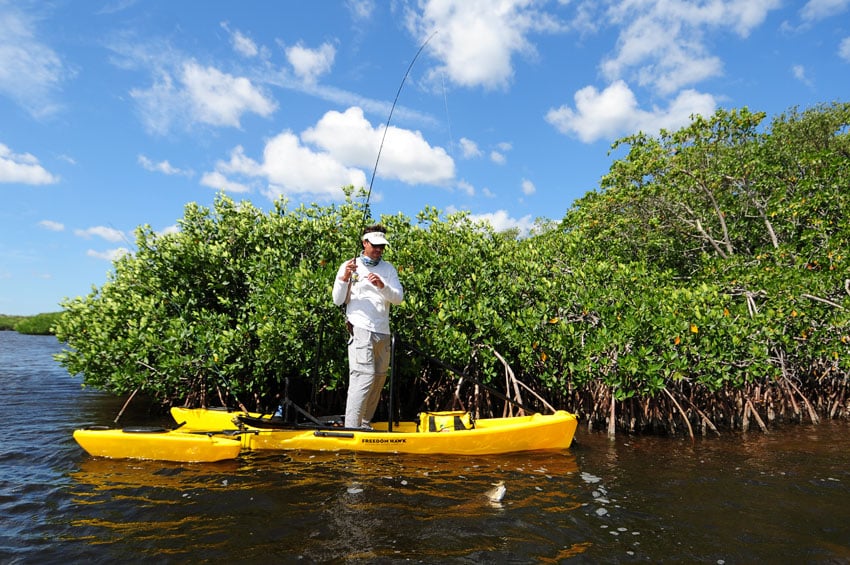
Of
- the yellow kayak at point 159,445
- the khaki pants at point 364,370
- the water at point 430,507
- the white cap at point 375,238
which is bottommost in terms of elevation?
the water at point 430,507

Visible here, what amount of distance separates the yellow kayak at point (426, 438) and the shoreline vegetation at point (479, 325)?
92cm

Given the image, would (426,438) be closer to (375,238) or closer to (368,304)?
(368,304)

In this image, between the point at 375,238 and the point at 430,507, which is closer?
the point at 430,507

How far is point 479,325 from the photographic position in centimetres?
857

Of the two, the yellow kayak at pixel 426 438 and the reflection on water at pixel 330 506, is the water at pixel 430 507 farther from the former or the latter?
the yellow kayak at pixel 426 438

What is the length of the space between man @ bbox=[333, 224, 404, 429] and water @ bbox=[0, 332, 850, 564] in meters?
1.16

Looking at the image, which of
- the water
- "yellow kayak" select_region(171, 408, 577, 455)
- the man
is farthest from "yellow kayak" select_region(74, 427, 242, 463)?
the man

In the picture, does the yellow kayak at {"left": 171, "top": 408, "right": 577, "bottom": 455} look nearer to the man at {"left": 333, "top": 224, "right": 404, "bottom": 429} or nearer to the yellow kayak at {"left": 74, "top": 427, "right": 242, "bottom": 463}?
the yellow kayak at {"left": 74, "top": 427, "right": 242, "bottom": 463}

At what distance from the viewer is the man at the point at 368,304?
6391mm

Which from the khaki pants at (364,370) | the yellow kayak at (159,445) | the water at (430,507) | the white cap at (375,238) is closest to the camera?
the water at (430,507)

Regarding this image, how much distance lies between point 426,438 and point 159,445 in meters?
3.36

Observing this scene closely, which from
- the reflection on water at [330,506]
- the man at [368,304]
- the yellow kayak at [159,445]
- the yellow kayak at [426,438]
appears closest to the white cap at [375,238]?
the man at [368,304]

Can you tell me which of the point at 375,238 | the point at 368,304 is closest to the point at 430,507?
the point at 368,304

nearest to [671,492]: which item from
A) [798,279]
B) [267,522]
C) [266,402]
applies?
[267,522]
